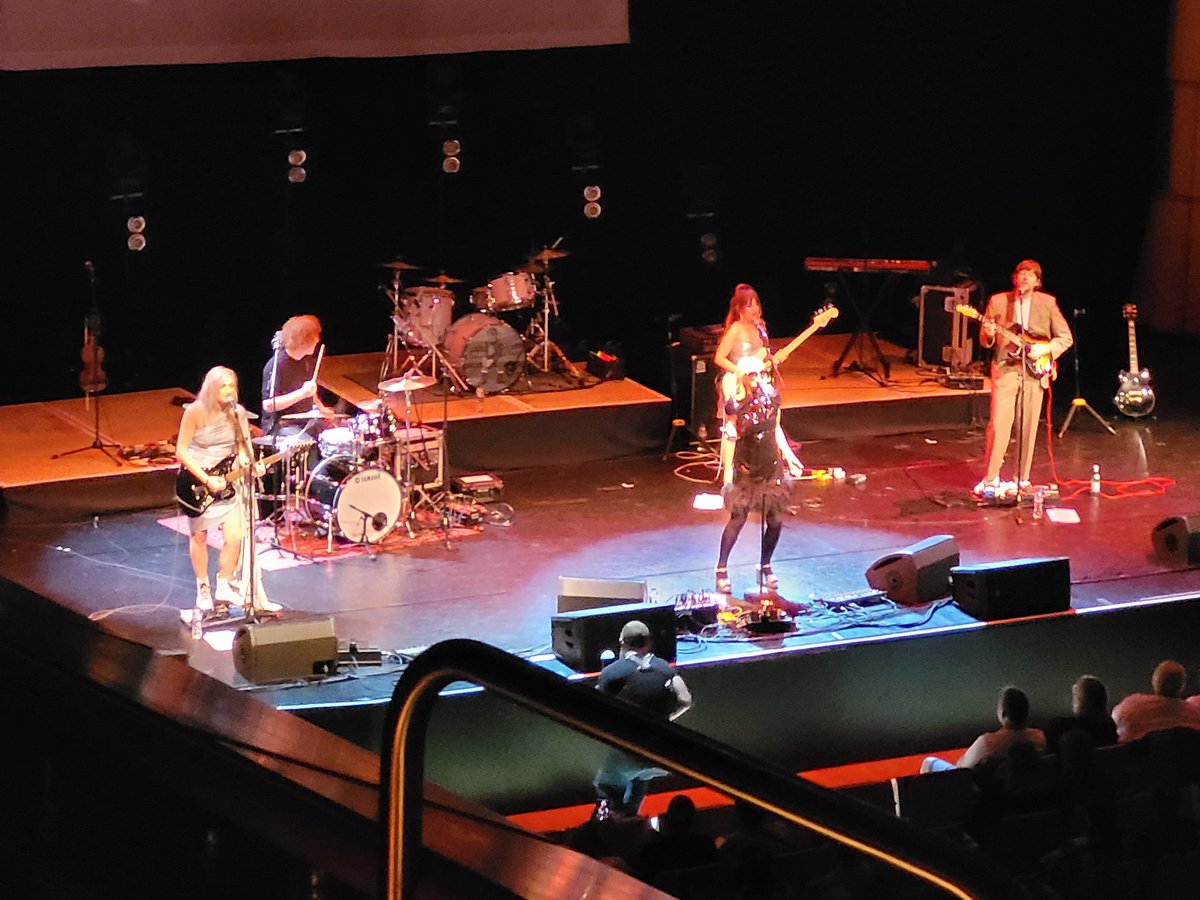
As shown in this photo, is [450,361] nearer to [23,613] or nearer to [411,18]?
[411,18]

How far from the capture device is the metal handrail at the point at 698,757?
1.88 meters

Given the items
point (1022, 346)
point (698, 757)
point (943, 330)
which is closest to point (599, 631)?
point (1022, 346)

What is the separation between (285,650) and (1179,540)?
4.74 metres

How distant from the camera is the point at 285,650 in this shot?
7820 mm

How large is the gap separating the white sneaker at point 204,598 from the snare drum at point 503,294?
13.2ft

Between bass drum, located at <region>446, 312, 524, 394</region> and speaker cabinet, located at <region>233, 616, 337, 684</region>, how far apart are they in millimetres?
4352

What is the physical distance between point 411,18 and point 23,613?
9.32m

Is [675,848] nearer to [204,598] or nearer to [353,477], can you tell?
[204,598]

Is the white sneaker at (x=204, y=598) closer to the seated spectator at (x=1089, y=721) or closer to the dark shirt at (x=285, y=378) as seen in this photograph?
the dark shirt at (x=285, y=378)

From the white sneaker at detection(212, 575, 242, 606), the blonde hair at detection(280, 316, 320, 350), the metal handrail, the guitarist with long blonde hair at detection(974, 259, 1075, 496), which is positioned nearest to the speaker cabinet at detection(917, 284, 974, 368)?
the guitarist with long blonde hair at detection(974, 259, 1075, 496)

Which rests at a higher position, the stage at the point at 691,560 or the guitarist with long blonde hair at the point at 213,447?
the guitarist with long blonde hair at the point at 213,447

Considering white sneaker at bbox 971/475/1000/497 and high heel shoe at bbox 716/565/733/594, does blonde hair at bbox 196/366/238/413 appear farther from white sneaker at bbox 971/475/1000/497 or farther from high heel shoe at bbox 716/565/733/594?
Answer: white sneaker at bbox 971/475/1000/497

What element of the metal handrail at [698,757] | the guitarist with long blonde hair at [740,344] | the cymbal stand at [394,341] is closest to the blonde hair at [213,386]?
the guitarist with long blonde hair at [740,344]

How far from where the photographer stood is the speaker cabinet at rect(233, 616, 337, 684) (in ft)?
25.5
